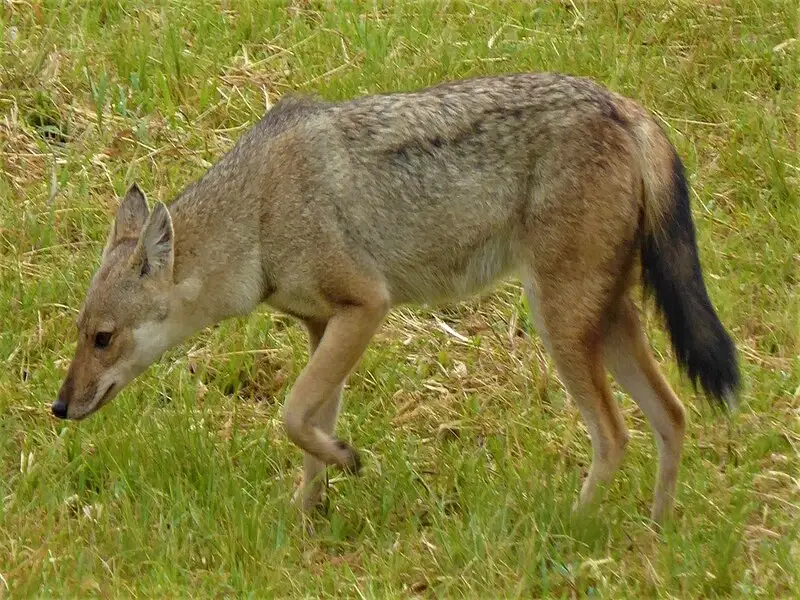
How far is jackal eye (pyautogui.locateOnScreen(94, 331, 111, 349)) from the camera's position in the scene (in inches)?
255

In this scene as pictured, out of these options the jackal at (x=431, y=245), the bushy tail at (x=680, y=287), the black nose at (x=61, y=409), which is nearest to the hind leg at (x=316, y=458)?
the jackal at (x=431, y=245)

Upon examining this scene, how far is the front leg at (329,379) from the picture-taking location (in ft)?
20.8

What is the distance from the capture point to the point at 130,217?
22.3 feet

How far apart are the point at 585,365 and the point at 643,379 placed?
0.43 m

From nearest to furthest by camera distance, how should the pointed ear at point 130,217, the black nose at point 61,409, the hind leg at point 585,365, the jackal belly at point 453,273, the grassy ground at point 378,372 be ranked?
the grassy ground at point 378,372
the hind leg at point 585,365
the black nose at point 61,409
the jackal belly at point 453,273
the pointed ear at point 130,217

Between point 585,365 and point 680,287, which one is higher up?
point 680,287

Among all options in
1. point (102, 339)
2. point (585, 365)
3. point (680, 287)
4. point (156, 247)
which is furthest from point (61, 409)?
point (680, 287)

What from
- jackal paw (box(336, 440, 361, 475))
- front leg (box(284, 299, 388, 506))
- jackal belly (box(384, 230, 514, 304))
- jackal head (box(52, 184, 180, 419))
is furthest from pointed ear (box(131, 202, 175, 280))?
jackal paw (box(336, 440, 361, 475))

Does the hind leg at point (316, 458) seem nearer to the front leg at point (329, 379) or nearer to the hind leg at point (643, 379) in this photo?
the front leg at point (329, 379)

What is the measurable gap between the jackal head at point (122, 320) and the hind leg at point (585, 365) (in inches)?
65.1

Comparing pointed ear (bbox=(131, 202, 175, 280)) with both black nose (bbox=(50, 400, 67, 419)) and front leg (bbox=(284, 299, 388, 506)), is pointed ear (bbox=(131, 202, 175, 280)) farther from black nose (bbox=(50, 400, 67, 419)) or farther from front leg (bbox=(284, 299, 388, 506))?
front leg (bbox=(284, 299, 388, 506))

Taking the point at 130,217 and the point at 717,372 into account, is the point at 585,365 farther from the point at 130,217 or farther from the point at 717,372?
the point at 130,217

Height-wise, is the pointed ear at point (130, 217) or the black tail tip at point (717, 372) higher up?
the pointed ear at point (130, 217)

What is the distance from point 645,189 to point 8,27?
555cm
